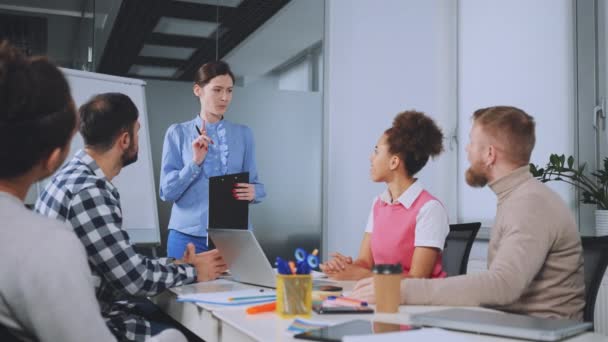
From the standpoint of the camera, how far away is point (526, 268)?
1.50m

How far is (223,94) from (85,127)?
3.98 ft

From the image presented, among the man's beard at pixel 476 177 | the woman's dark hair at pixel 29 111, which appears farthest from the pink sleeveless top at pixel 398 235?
the woman's dark hair at pixel 29 111

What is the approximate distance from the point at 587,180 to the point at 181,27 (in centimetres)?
277

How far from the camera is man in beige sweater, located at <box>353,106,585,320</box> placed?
1.50 m

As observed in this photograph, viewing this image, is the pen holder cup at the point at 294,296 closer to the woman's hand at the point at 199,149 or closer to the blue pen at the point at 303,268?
the blue pen at the point at 303,268

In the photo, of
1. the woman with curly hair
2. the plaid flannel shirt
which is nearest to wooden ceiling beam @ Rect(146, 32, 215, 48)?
the woman with curly hair

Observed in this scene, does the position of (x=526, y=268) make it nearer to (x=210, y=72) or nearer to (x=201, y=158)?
(x=201, y=158)

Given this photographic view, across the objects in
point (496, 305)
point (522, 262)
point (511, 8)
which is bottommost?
point (496, 305)

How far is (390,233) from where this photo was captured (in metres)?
2.25

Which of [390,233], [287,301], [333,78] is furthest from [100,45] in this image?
[287,301]

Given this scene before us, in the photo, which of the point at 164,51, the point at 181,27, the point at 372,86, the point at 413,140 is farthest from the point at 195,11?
the point at 413,140

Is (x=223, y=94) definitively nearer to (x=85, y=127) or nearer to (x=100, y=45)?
(x=85, y=127)

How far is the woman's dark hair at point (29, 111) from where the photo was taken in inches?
38.0

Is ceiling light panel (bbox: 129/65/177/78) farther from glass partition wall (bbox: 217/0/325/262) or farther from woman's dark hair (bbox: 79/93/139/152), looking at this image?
woman's dark hair (bbox: 79/93/139/152)
